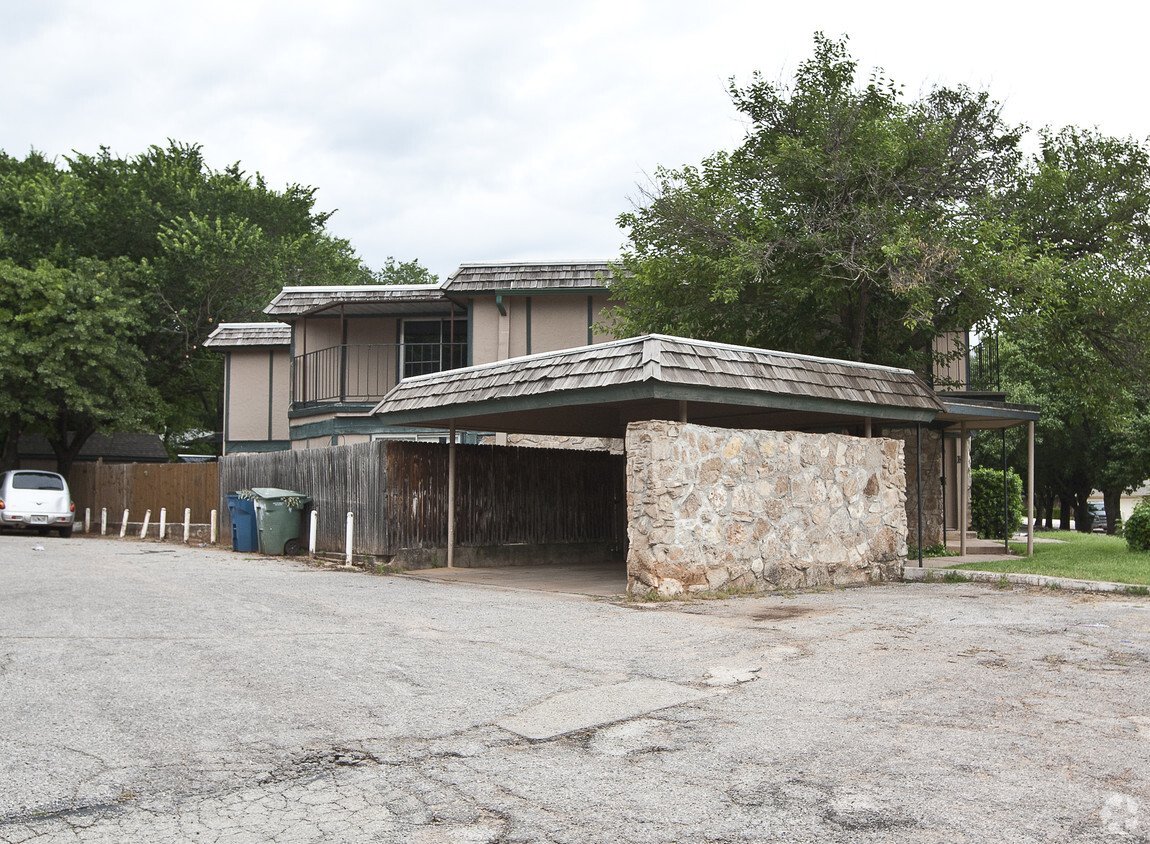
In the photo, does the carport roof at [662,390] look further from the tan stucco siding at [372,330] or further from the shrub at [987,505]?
the shrub at [987,505]

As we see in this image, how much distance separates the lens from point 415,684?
→ 6801 millimetres

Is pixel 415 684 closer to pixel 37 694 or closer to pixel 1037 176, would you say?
pixel 37 694

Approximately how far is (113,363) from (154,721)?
81.3 ft

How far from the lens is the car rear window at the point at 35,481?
24.6 m

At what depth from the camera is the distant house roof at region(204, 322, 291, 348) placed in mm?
27719

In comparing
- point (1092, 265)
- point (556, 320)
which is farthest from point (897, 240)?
point (556, 320)

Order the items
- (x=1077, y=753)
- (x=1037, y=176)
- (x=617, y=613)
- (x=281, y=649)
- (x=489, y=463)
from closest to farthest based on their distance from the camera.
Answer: (x=1077, y=753)
(x=281, y=649)
(x=617, y=613)
(x=489, y=463)
(x=1037, y=176)

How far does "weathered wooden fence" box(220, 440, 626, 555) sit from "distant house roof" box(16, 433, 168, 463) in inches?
895

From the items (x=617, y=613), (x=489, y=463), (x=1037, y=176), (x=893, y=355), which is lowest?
(x=617, y=613)

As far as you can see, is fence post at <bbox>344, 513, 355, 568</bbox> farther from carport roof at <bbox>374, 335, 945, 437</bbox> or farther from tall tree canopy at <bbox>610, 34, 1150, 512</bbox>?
tall tree canopy at <bbox>610, 34, 1150, 512</bbox>

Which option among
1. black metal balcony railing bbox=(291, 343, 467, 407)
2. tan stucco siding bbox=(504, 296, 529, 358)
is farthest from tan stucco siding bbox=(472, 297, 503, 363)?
black metal balcony railing bbox=(291, 343, 467, 407)

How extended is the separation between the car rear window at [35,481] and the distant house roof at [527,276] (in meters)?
11.2

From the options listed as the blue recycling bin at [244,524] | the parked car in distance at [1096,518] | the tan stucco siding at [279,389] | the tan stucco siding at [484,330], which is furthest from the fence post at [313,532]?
the parked car in distance at [1096,518]

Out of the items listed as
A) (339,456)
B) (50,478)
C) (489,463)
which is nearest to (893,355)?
(489,463)
